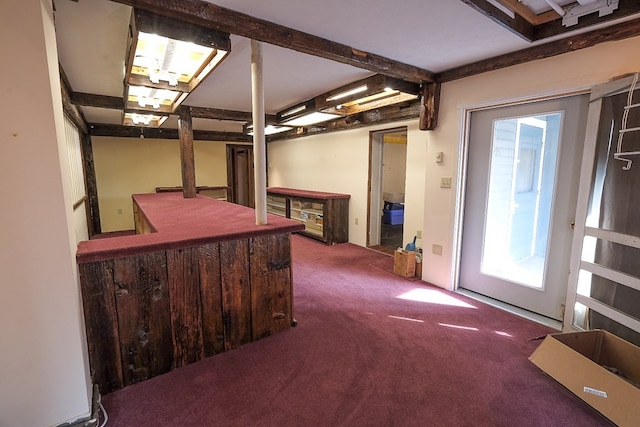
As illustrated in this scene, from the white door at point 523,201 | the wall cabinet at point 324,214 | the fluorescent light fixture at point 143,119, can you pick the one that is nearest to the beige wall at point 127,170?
the fluorescent light fixture at point 143,119

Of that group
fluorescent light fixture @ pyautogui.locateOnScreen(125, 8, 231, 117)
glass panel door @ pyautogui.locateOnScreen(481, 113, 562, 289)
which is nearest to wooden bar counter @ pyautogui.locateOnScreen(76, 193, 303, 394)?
fluorescent light fixture @ pyautogui.locateOnScreen(125, 8, 231, 117)

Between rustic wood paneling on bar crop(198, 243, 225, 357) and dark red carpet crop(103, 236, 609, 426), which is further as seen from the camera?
rustic wood paneling on bar crop(198, 243, 225, 357)

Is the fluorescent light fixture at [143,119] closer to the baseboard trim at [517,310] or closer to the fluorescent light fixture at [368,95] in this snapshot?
the fluorescent light fixture at [368,95]

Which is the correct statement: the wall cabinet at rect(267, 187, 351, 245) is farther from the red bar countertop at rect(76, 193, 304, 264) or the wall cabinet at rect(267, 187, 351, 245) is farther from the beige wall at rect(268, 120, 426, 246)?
the red bar countertop at rect(76, 193, 304, 264)

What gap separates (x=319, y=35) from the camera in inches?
85.7

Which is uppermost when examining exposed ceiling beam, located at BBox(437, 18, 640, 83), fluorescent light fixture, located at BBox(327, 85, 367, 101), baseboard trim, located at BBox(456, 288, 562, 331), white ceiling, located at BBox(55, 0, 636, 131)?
white ceiling, located at BBox(55, 0, 636, 131)

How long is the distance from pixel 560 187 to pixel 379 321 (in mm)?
1880

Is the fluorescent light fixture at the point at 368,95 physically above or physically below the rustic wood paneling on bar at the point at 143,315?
above

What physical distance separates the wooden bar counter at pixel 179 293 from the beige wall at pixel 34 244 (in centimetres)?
23

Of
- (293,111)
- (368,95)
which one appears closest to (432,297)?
(368,95)

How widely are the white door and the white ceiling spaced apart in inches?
25.4

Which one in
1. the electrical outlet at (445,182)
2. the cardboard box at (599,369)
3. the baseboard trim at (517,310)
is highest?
the electrical outlet at (445,182)

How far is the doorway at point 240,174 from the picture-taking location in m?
8.02

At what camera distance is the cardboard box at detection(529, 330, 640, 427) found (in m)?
1.45
